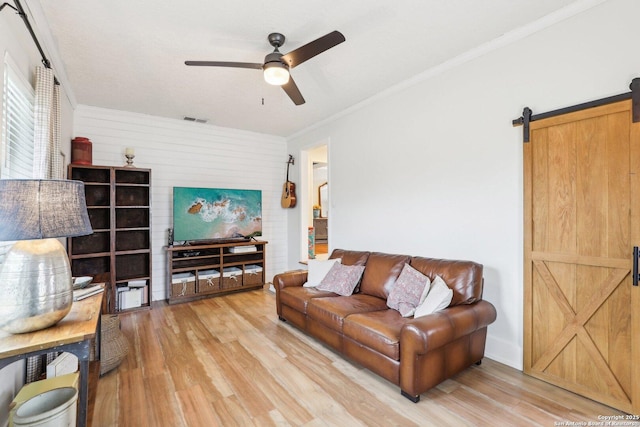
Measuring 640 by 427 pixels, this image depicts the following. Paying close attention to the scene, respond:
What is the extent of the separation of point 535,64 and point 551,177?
0.94m

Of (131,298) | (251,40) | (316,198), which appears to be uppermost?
(251,40)

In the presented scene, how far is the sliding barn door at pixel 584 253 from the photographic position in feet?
6.78

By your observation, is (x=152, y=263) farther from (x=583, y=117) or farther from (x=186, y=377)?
(x=583, y=117)

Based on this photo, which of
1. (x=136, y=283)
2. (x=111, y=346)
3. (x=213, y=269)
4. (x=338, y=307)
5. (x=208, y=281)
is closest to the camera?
(x=111, y=346)

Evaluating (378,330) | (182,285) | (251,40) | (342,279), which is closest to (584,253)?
(378,330)

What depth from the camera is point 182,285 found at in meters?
4.61

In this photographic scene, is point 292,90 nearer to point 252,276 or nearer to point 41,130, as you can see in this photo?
point 41,130

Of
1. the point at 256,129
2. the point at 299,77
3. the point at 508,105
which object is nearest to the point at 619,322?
the point at 508,105

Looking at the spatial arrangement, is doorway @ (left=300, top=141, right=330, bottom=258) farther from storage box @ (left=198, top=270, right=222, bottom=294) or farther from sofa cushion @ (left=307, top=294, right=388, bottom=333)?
sofa cushion @ (left=307, top=294, right=388, bottom=333)

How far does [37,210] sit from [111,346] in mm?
1753

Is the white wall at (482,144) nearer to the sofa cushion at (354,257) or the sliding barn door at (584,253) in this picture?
the sliding barn door at (584,253)

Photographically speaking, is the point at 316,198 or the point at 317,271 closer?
the point at 317,271

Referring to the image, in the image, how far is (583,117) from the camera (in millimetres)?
2258

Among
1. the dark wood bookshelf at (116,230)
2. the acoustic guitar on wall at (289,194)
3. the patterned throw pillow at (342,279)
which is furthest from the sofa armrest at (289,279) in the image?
the acoustic guitar on wall at (289,194)
